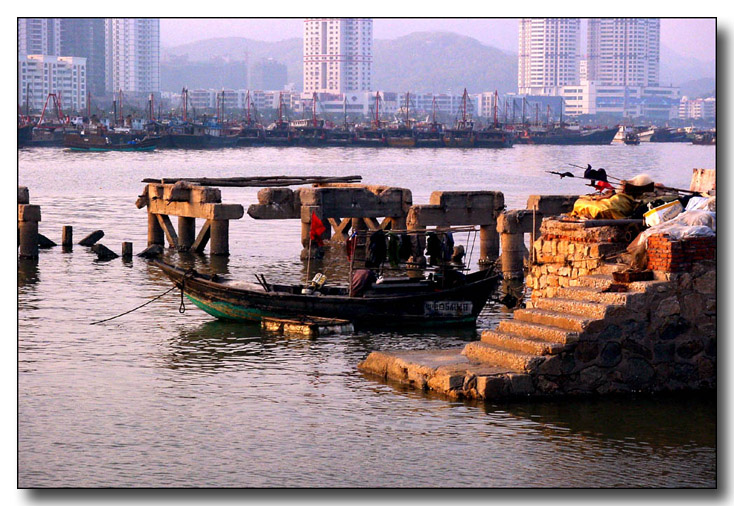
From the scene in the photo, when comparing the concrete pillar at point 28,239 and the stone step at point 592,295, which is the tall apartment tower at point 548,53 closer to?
the stone step at point 592,295

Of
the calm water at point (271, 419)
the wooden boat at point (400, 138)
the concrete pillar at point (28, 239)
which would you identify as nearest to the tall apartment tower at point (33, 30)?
the calm water at point (271, 419)

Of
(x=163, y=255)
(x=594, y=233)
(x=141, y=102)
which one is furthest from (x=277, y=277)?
(x=141, y=102)

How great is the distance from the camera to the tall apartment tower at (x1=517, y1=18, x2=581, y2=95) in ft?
69.3

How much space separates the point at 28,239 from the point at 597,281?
22.6 m

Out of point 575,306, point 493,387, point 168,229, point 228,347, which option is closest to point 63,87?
point 168,229

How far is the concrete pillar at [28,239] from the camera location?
121ft

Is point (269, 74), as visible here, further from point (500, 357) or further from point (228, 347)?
point (500, 357)

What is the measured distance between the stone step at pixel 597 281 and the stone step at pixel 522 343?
1.20 m

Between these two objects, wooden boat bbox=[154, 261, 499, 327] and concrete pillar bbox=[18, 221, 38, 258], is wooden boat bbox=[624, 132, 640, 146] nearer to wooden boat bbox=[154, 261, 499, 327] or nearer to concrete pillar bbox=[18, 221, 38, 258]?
concrete pillar bbox=[18, 221, 38, 258]

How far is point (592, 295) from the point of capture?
18.3m

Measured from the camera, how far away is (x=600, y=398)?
18.0 meters

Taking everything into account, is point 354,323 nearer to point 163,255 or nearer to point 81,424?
point 81,424

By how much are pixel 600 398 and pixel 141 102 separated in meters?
164

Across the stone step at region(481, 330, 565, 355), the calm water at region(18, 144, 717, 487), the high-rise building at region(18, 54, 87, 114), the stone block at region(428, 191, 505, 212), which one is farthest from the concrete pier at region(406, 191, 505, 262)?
the high-rise building at region(18, 54, 87, 114)
